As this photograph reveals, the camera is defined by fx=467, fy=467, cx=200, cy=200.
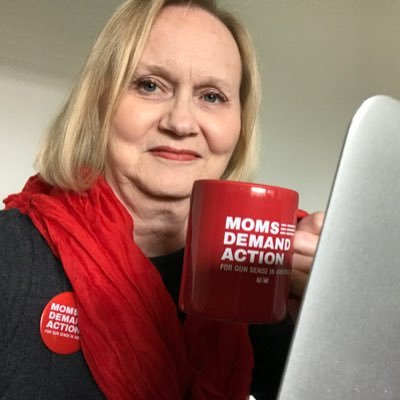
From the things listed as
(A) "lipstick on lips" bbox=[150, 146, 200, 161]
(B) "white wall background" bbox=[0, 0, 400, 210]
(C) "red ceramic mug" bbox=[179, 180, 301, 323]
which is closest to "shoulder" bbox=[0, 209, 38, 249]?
(A) "lipstick on lips" bbox=[150, 146, 200, 161]

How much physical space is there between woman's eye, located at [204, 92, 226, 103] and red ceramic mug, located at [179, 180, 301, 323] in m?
0.37

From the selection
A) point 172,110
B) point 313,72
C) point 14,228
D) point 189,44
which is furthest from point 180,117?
point 313,72

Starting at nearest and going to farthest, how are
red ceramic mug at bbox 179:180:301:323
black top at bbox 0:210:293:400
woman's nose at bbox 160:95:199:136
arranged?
red ceramic mug at bbox 179:180:301:323
black top at bbox 0:210:293:400
woman's nose at bbox 160:95:199:136

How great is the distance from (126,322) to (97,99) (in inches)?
15.8

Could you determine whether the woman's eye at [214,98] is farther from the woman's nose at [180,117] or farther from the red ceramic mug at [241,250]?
the red ceramic mug at [241,250]

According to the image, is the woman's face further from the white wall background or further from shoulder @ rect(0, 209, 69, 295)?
the white wall background

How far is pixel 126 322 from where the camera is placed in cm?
71

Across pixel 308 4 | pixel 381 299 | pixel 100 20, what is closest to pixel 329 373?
pixel 381 299

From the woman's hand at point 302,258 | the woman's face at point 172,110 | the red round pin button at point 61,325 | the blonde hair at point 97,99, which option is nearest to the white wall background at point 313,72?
the blonde hair at point 97,99

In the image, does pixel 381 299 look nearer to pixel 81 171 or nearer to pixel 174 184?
pixel 174 184

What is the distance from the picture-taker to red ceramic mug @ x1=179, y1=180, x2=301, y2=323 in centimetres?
47

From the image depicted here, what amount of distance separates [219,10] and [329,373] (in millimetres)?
850

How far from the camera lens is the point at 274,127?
5.27ft

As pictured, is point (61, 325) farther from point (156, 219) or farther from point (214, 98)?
point (214, 98)
